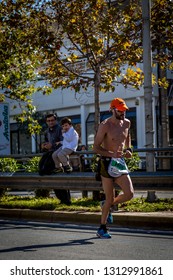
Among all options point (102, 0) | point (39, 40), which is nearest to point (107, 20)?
point (102, 0)

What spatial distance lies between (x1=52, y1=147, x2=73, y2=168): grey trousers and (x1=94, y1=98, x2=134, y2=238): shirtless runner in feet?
12.3

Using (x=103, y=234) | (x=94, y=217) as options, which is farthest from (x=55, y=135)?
(x=103, y=234)

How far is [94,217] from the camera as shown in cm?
1143

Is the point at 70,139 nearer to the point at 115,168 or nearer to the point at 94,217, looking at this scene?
the point at 94,217

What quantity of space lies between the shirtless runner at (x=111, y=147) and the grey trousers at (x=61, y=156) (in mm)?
3758

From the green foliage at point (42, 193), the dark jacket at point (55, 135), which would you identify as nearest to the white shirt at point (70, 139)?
the dark jacket at point (55, 135)

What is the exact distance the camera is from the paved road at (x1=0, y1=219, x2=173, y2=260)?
25.9ft

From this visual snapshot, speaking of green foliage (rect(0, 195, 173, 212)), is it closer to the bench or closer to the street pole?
the bench

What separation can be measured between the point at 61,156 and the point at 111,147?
4.00 metres

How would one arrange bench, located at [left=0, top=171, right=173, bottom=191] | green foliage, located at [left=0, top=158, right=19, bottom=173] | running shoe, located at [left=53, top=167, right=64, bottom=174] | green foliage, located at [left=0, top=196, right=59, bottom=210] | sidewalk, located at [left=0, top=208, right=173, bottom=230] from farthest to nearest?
green foliage, located at [left=0, top=158, right=19, bottom=173], running shoe, located at [left=53, top=167, right=64, bottom=174], green foliage, located at [left=0, top=196, right=59, bottom=210], bench, located at [left=0, top=171, right=173, bottom=191], sidewalk, located at [left=0, top=208, right=173, bottom=230]

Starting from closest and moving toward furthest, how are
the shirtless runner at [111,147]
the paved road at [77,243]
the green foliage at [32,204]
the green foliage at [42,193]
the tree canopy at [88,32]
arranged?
the paved road at [77,243] → the shirtless runner at [111,147] → the green foliage at [32,204] → the green foliage at [42,193] → the tree canopy at [88,32]

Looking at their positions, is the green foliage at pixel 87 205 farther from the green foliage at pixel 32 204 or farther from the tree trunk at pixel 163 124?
the tree trunk at pixel 163 124

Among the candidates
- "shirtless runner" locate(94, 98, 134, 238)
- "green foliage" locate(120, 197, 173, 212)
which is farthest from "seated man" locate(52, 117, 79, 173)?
"shirtless runner" locate(94, 98, 134, 238)

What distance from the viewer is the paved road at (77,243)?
25.9 ft
